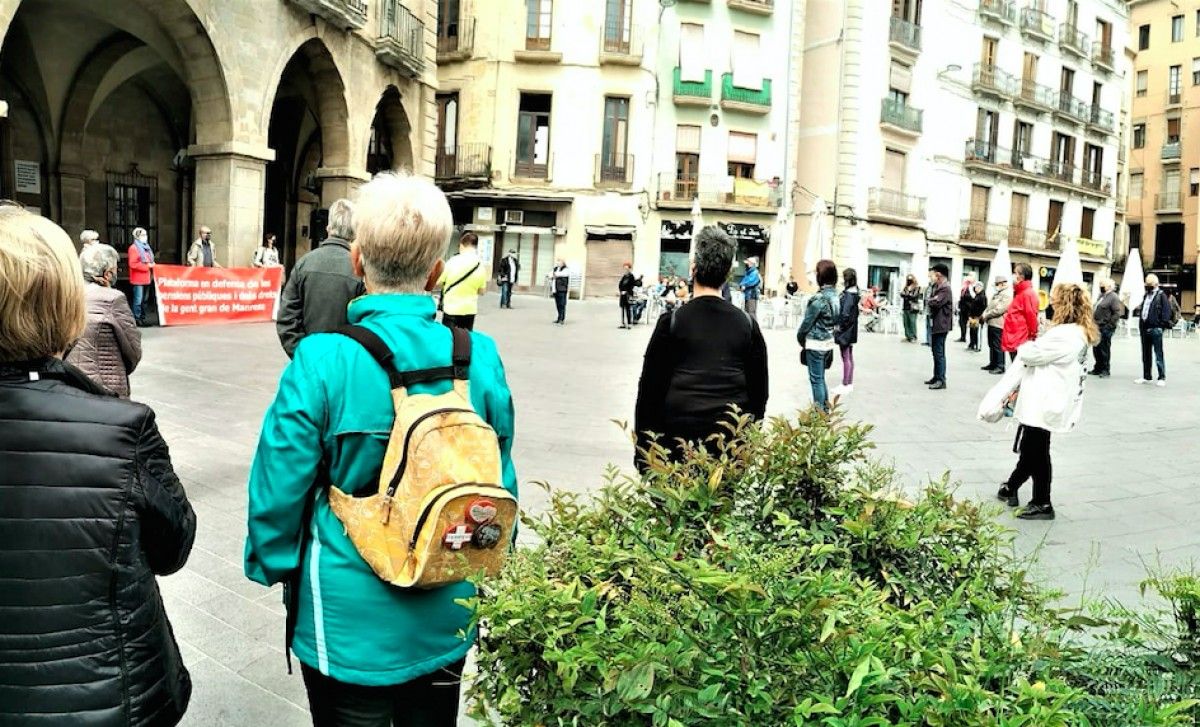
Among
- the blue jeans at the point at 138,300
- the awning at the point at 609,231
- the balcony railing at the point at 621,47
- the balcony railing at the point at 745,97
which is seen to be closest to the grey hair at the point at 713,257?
the blue jeans at the point at 138,300

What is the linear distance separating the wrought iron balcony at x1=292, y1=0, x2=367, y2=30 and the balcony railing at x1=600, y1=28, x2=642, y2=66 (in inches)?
534

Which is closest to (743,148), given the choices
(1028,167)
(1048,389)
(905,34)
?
(905,34)

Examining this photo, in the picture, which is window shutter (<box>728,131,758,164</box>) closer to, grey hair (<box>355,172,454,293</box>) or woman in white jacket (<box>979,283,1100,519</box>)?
woman in white jacket (<box>979,283,1100,519</box>)

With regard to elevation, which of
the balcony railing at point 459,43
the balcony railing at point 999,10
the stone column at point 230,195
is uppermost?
the balcony railing at point 999,10

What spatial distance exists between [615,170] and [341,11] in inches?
601

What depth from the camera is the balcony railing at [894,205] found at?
3475 cm

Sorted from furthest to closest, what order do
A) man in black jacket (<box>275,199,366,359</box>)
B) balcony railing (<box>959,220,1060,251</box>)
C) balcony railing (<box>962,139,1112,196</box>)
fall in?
balcony railing (<box>959,220,1060,251</box>) → balcony railing (<box>962,139,1112,196</box>) → man in black jacket (<box>275,199,366,359</box>)

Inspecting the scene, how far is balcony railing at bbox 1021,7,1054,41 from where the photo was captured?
3969 cm

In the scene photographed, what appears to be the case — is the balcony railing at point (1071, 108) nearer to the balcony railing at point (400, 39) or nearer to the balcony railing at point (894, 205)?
the balcony railing at point (894, 205)

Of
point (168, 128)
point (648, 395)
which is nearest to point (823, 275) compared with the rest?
point (648, 395)

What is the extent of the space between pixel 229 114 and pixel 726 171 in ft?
70.7

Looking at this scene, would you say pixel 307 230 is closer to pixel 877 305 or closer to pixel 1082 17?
pixel 877 305

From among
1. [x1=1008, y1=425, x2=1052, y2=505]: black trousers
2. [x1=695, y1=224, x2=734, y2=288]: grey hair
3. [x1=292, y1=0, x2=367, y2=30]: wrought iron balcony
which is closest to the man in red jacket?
[x1=1008, y1=425, x2=1052, y2=505]: black trousers

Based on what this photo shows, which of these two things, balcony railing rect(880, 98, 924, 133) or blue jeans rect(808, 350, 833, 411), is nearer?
blue jeans rect(808, 350, 833, 411)
